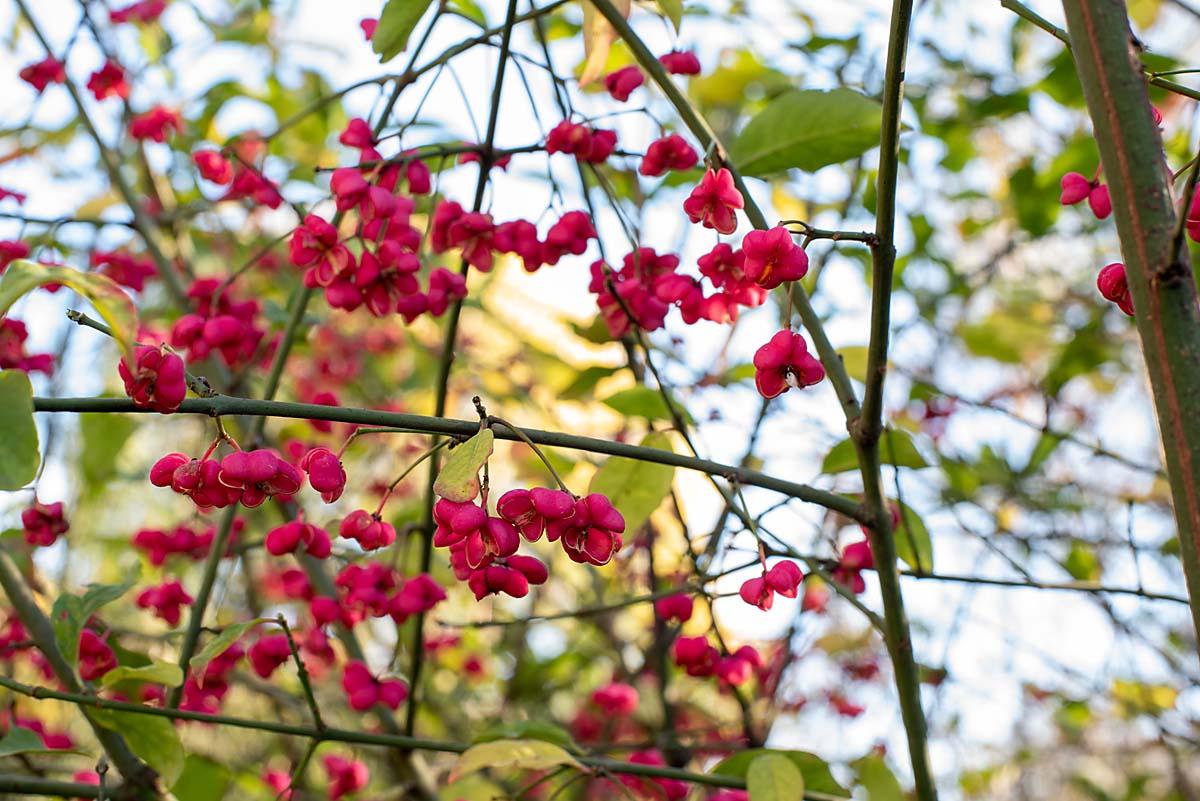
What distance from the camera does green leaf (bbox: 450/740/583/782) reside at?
1.52 meters

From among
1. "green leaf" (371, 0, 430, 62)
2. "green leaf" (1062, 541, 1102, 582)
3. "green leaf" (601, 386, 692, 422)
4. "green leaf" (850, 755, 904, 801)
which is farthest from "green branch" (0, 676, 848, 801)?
"green leaf" (1062, 541, 1102, 582)

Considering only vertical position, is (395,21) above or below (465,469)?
above

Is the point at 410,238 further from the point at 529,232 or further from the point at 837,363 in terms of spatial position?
the point at 837,363

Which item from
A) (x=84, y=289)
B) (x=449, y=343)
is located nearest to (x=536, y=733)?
(x=449, y=343)

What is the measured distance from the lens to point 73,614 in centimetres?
165

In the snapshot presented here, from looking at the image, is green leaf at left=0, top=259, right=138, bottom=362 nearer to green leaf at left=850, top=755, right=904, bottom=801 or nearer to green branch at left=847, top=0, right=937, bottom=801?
green branch at left=847, top=0, right=937, bottom=801

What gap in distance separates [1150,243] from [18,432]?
101 centimetres

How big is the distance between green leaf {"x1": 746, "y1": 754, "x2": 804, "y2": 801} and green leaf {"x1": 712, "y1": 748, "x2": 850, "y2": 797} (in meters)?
0.18

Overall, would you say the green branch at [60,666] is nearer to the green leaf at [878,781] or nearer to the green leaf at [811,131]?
the green leaf at [878,781]

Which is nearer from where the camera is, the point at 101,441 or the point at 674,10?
the point at 674,10

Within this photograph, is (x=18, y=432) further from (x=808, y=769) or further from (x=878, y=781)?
(x=878, y=781)

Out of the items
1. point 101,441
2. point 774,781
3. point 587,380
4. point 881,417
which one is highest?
point 101,441

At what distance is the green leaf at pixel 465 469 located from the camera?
3.51 ft

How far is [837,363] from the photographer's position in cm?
144
